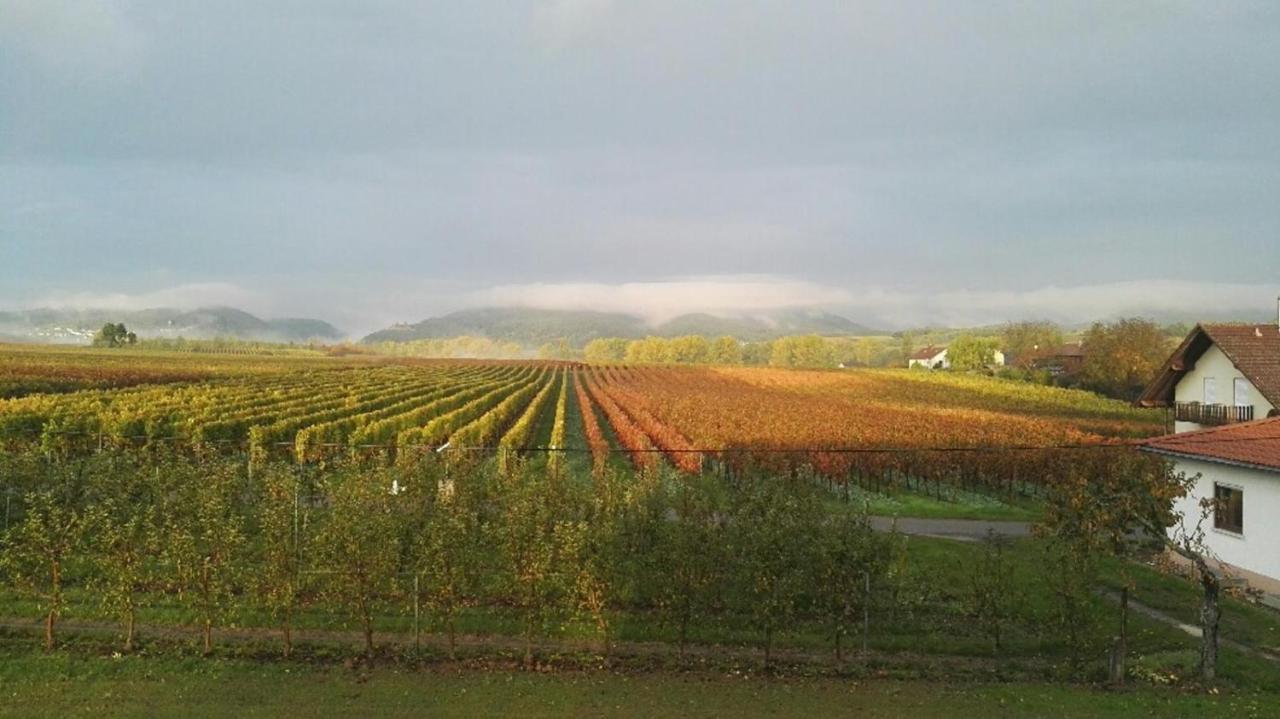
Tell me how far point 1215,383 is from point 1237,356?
82.0 inches

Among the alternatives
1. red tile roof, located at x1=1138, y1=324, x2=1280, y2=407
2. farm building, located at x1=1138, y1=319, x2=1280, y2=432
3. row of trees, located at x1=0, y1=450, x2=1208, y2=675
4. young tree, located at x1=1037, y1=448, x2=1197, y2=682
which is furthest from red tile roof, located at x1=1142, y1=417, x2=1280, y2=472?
young tree, located at x1=1037, y1=448, x2=1197, y2=682

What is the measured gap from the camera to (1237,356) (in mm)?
27000

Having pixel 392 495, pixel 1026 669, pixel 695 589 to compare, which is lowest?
pixel 1026 669

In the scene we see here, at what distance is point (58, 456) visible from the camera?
26297 millimetres

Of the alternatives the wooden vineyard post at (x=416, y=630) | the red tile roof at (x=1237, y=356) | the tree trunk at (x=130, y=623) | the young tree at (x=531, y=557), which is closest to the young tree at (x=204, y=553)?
the tree trunk at (x=130, y=623)

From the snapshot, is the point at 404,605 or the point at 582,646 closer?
the point at 582,646

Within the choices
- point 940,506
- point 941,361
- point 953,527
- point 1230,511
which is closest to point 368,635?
point 953,527

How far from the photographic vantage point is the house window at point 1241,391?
2736cm

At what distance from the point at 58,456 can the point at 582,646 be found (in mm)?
20935

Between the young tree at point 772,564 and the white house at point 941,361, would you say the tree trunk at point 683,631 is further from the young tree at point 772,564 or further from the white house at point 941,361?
the white house at point 941,361

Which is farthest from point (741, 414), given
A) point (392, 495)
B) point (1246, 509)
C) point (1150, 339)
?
point (1150, 339)

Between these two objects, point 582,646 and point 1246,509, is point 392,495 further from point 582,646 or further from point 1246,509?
point 1246,509

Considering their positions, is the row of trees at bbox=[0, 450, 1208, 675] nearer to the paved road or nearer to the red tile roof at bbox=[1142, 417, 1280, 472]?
the red tile roof at bbox=[1142, 417, 1280, 472]

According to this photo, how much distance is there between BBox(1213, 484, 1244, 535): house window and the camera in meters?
21.0
